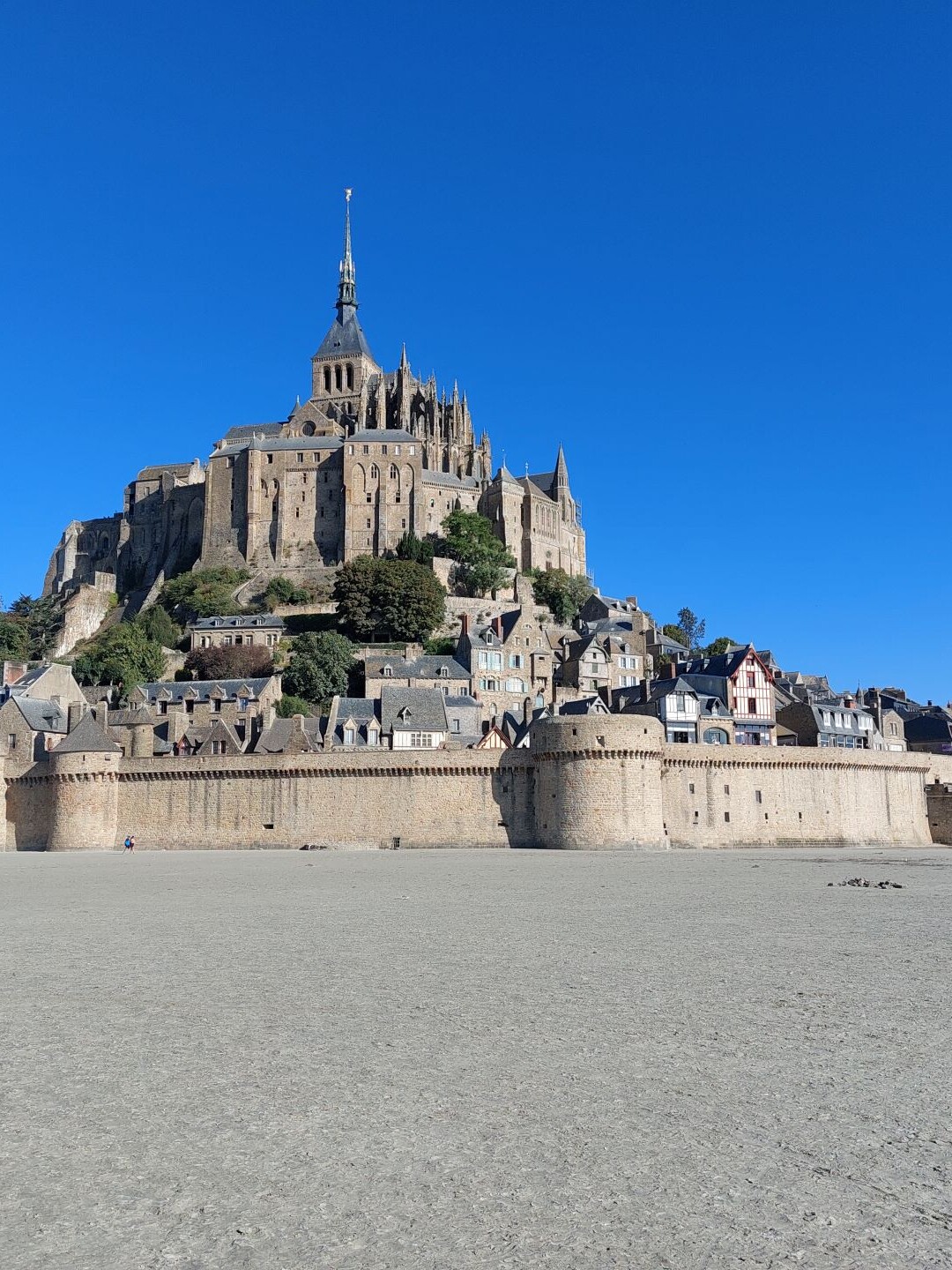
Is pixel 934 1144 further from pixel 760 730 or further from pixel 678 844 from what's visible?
pixel 760 730

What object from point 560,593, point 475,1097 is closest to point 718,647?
point 560,593

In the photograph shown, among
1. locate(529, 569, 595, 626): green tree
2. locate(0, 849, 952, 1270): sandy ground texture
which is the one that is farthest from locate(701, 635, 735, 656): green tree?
locate(0, 849, 952, 1270): sandy ground texture

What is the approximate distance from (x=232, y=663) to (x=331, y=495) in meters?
28.6

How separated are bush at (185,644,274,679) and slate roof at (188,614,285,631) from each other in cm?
510

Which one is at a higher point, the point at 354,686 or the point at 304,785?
the point at 354,686

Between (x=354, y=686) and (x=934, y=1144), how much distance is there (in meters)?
61.0

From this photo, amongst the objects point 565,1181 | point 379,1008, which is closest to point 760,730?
point 379,1008

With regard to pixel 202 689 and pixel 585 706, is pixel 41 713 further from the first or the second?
pixel 585 706

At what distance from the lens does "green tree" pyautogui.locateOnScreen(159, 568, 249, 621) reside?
8588cm

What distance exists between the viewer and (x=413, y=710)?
54.3 m

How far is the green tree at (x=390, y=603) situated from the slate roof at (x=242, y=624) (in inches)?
190

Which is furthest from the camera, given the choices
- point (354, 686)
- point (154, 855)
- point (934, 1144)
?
point (354, 686)

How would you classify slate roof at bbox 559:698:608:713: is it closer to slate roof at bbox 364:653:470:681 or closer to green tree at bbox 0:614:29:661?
slate roof at bbox 364:653:470:681

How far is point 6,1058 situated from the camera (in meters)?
10.7
